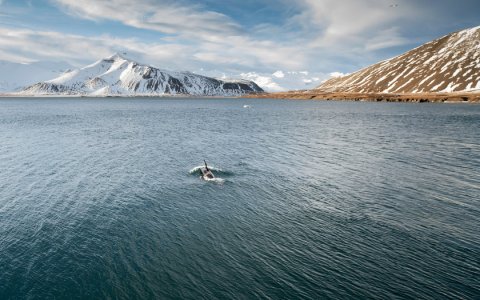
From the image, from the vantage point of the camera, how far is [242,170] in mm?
54188

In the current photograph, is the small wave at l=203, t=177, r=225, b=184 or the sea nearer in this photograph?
the sea

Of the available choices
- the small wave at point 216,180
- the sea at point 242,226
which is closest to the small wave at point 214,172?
the sea at point 242,226

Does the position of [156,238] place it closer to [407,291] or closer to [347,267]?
[347,267]

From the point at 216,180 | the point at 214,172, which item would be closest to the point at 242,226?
the point at 216,180

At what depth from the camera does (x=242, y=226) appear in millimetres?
32625

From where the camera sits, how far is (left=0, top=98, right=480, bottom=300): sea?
76.0ft

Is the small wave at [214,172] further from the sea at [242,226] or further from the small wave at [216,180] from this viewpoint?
the small wave at [216,180]

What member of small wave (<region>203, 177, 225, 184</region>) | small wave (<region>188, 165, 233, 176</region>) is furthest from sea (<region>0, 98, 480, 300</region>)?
small wave (<region>203, 177, 225, 184</region>)

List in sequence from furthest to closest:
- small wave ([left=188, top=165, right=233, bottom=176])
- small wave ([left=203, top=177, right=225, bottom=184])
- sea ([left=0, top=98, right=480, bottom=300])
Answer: small wave ([left=188, top=165, right=233, bottom=176]) → small wave ([left=203, top=177, right=225, bottom=184]) → sea ([left=0, top=98, right=480, bottom=300])

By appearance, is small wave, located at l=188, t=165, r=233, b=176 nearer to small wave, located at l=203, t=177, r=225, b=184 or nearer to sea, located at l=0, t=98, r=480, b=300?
sea, located at l=0, t=98, r=480, b=300

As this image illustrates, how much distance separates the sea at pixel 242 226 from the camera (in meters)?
23.2

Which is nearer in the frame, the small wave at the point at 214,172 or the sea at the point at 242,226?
the sea at the point at 242,226

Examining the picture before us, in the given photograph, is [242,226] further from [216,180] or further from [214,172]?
[214,172]

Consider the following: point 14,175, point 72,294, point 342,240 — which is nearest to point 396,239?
point 342,240
